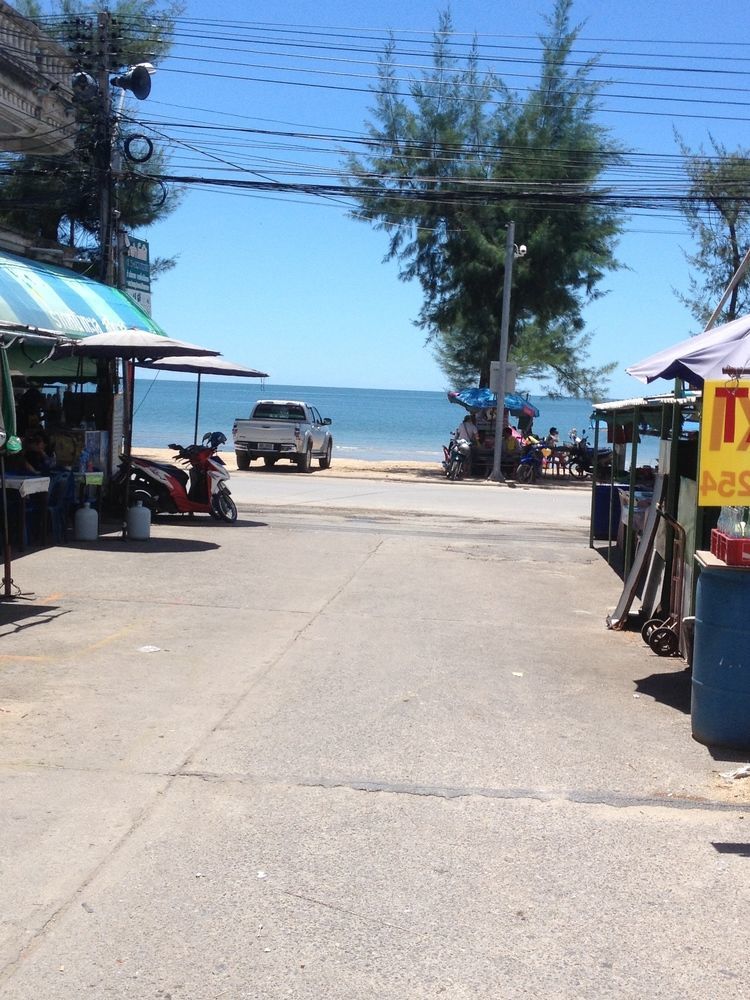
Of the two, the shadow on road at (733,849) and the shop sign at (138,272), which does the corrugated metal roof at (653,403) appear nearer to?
the shadow on road at (733,849)

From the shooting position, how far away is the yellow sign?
656 centimetres

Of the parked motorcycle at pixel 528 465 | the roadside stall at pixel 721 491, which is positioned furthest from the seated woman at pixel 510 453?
the roadside stall at pixel 721 491

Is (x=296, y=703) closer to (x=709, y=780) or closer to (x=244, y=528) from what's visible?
(x=709, y=780)

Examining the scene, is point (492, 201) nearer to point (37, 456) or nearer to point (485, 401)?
point (485, 401)

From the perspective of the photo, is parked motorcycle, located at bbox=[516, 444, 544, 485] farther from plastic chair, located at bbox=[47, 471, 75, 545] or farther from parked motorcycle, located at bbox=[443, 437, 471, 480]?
plastic chair, located at bbox=[47, 471, 75, 545]

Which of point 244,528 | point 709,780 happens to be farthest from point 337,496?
point 709,780

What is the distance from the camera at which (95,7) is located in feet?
88.8

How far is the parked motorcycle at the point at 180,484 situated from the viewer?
17031mm

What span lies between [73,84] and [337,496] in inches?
383

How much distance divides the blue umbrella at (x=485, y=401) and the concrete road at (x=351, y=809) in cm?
2249

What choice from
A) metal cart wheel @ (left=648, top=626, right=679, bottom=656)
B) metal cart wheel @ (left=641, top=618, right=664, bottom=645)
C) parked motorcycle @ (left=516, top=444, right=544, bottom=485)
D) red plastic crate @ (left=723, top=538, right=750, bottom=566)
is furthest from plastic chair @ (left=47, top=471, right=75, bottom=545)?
parked motorcycle @ (left=516, top=444, right=544, bottom=485)

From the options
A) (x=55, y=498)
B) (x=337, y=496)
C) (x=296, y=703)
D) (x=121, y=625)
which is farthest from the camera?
(x=337, y=496)

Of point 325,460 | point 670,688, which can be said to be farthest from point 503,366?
point 670,688

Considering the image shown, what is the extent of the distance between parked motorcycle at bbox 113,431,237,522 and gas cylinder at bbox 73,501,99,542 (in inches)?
77.0
